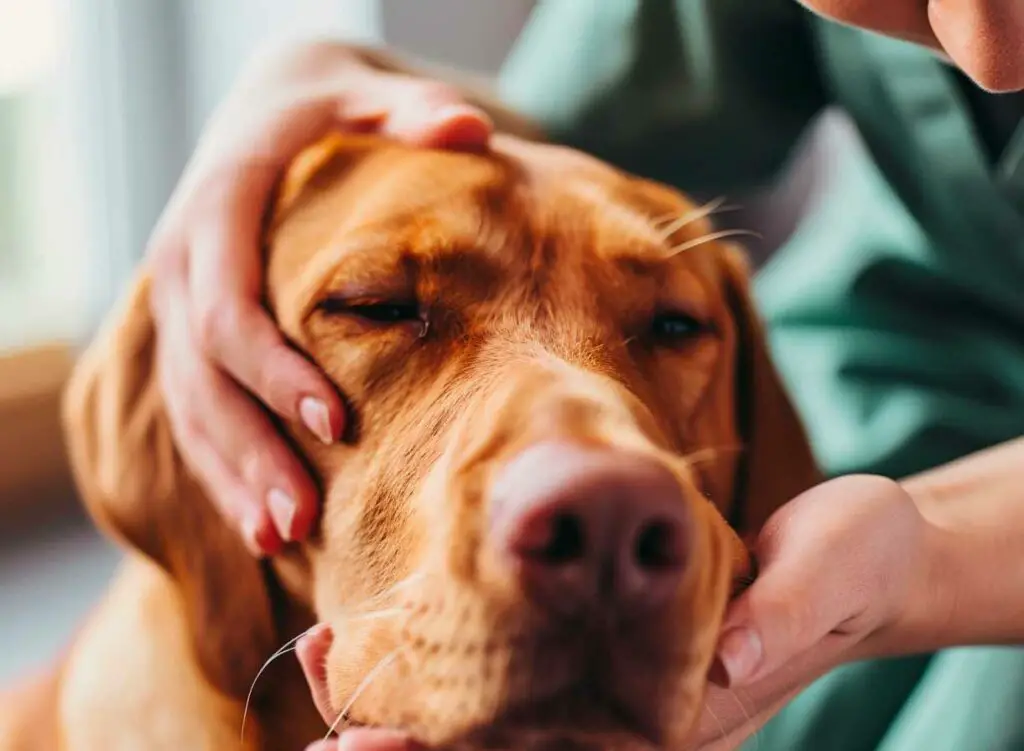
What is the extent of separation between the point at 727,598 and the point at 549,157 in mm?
482

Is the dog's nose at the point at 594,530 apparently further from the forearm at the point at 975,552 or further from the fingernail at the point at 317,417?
the forearm at the point at 975,552

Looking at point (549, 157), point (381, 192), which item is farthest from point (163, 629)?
point (549, 157)

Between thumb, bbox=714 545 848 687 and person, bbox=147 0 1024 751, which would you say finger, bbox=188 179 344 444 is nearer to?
person, bbox=147 0 1024 751

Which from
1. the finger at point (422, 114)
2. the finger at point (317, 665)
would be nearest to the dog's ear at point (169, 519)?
the finger at point (317, 665)

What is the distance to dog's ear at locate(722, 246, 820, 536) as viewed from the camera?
1067mm

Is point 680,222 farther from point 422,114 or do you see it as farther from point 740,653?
point 740,653

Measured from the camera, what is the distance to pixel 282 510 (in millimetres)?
862

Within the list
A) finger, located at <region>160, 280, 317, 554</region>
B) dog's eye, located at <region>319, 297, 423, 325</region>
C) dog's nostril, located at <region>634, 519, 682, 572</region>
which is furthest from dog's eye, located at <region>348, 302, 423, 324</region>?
dog's nostril, located at <region>634, 519, 682, 572</region>

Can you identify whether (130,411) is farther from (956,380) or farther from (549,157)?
(956,380)

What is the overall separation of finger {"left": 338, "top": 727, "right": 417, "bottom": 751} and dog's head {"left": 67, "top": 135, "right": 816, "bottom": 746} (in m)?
0.01

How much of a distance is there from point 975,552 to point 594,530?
0.49 meters

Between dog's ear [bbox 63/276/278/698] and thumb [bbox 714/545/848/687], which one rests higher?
thumb [bbox 714/545/848/687]

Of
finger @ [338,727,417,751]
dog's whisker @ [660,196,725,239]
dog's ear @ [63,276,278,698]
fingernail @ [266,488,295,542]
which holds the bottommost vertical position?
dog's ear @ [63,276,278,698]

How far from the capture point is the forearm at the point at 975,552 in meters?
0.90
